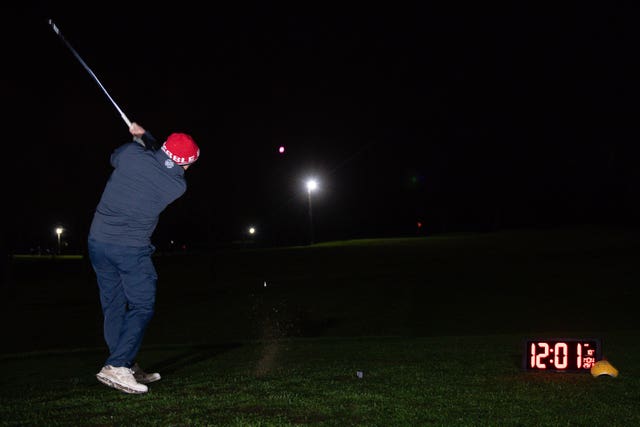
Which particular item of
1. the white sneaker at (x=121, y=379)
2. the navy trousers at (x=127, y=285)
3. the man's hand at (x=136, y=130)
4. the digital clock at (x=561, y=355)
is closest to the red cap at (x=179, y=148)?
the man's hand at (x=136, y=130)

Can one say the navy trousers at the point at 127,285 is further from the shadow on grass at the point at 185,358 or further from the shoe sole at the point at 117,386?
the shadow on grass at the point at 185,358

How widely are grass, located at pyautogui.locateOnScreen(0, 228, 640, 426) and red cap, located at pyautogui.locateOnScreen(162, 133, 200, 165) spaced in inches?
77.3

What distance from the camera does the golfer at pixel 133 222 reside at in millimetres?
5992

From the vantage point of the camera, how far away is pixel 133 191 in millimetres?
6027

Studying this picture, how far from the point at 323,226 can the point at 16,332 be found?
277ft

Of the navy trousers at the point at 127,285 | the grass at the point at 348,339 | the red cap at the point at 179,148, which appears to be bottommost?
the grass at the point at 348,339

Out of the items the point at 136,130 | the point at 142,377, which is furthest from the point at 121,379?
the point at 136,130

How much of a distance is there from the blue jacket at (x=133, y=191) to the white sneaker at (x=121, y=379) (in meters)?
1.09

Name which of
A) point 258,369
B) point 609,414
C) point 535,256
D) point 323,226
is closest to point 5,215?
point 535,256

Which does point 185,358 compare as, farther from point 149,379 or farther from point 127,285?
point 127,285

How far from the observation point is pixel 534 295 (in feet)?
70.1

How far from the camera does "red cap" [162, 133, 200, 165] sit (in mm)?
5980

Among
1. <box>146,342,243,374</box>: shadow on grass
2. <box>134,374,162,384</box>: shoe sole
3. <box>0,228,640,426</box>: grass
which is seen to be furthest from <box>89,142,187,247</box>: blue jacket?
<box>146,342,243,374</box>: shadow on grass

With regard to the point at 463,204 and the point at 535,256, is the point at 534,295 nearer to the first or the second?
the point at 535,256
